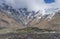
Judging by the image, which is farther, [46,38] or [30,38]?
[30,38]

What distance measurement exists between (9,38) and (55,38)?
18.3 metres

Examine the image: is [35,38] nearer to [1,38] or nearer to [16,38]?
[16,38]

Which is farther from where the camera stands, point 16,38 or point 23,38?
point 23,38

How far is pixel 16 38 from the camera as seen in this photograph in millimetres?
87250

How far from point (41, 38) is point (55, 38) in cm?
787

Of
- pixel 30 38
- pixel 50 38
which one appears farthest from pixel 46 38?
pixel 30 38

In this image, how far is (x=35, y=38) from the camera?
89.2 m

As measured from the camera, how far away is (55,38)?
83438mm

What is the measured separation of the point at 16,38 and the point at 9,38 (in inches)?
122

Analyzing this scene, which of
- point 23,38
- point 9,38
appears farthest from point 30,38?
point 9,38

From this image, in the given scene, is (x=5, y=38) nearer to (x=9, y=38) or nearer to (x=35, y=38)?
(x=9, y=38)

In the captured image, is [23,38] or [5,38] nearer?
[5,38]

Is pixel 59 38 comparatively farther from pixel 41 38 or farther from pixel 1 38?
pixel 1 38

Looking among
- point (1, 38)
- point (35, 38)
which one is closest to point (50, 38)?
point (35, 38)
